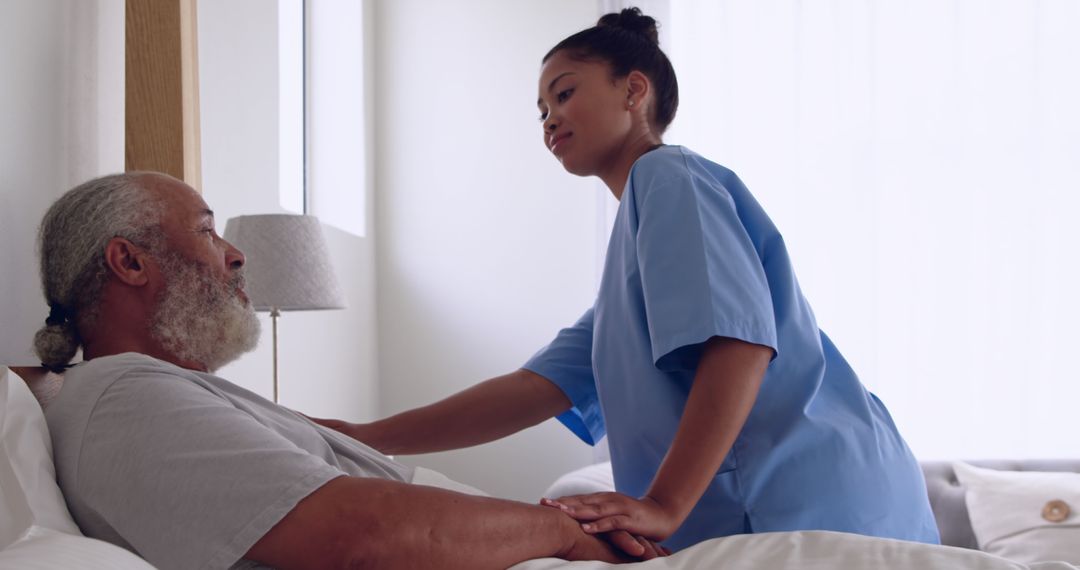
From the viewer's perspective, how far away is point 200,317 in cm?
148

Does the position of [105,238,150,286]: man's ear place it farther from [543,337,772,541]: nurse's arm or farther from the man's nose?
[543,337,772,541]: nurse's arm

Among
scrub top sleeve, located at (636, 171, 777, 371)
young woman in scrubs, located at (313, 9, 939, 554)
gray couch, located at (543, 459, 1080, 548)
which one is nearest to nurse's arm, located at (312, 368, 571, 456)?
young woman in scrubs, located at (313, 9, 939, 554)

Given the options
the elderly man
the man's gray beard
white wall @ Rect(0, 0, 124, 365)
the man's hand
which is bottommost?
the man's hand

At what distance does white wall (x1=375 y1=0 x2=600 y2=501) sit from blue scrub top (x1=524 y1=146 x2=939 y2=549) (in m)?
3.08

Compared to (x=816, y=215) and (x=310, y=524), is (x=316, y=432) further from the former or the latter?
(x=816, y=215)

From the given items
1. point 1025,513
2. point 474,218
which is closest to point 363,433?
point 1025,513

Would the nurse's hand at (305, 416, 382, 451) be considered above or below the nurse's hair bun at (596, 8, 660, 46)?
below

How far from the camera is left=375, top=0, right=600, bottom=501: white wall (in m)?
4.57

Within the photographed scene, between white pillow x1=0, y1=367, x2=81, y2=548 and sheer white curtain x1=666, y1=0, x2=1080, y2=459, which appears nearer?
white pillow x1=0, y1=367, x2=81, y2=548

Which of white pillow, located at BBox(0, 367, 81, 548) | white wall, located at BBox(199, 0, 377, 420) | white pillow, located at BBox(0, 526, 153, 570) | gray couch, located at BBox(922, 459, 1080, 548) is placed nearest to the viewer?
white pillow, located at BBox(0, 526, 153, 570)

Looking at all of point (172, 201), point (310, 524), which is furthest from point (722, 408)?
point (172, 201)

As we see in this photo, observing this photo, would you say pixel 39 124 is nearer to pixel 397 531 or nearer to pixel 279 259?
pixel 279 259

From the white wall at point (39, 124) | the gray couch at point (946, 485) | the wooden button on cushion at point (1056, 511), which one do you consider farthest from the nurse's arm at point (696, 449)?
the wooden button on cushion at point (1056, 511)

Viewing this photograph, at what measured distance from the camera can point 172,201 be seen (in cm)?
150
